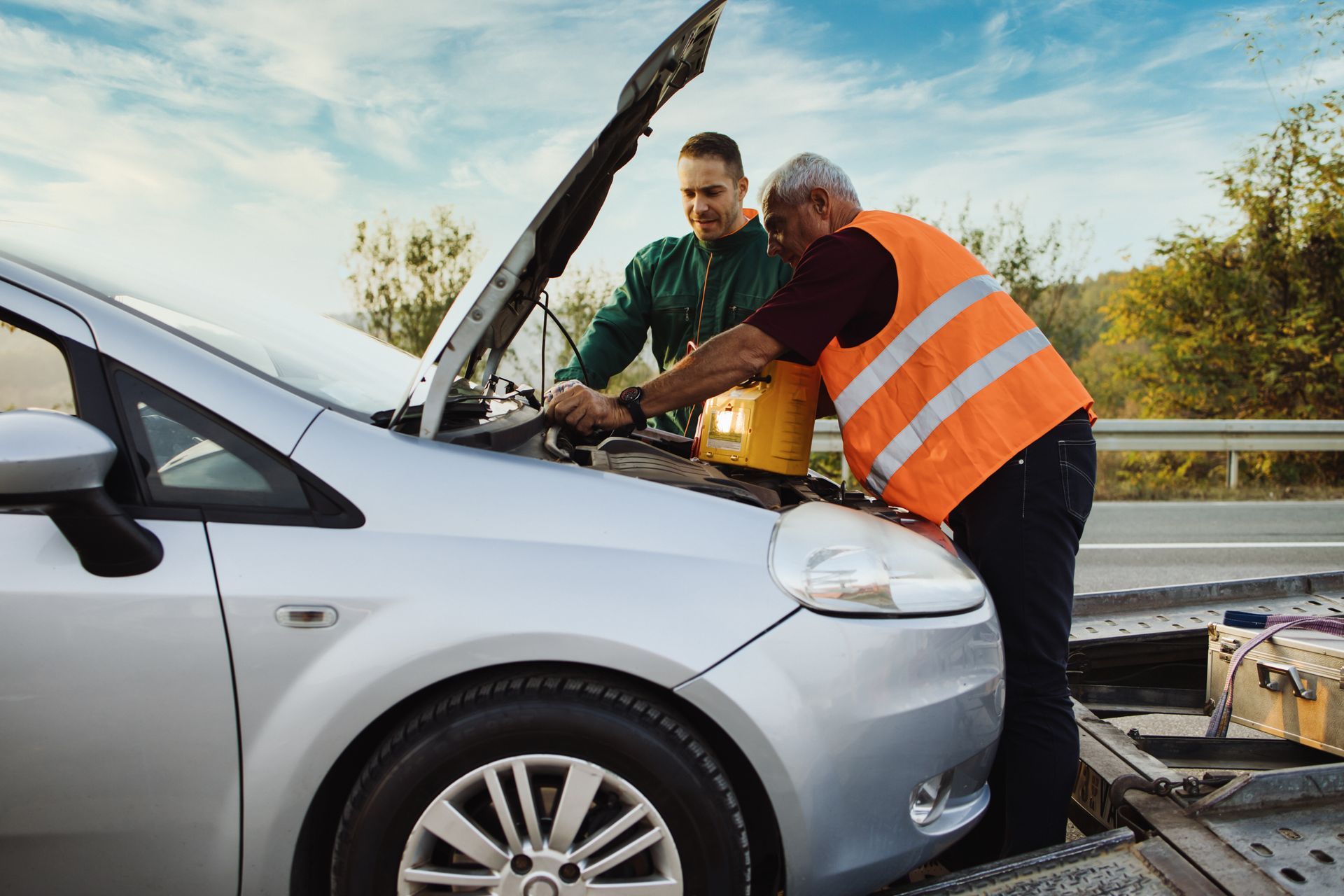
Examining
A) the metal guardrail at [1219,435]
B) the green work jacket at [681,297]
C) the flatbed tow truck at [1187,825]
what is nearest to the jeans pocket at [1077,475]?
the flatbed tow truck at [1187,825]

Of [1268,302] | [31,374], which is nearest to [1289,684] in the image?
[31,374]

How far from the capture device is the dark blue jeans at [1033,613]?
6.81ft

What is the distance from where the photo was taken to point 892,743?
165 centimetres

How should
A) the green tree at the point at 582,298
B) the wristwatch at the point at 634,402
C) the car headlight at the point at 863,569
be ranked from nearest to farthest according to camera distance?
the car headlight at the point at 863,569
the wristwatch at the point at 634,402
the green tree at the point at 582,298

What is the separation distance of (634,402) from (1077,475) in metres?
1.05

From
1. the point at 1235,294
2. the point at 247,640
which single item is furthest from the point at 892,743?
the point at 1235,294

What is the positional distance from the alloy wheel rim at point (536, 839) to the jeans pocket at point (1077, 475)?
1250 millimetres

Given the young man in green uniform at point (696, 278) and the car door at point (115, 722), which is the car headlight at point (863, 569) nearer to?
the car door at point (115, 722)

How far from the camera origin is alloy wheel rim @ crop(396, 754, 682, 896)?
156 centimetres

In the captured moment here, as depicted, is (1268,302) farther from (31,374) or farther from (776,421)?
(31,374)

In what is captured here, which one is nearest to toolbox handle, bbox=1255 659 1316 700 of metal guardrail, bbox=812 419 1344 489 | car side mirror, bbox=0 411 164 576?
car side mirror, bbox=0 411 164 576

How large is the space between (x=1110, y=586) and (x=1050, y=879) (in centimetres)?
407

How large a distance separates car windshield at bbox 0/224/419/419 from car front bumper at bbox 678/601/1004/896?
89 centimetres

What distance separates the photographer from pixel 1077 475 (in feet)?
7.35
